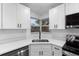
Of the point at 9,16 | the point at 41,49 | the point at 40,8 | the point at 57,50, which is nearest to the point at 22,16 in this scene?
the point at 9,16

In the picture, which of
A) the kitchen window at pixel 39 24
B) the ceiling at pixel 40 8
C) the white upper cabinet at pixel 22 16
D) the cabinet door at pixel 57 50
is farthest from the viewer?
the kitchen window at pixel 39 24

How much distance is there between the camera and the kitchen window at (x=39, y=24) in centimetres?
361

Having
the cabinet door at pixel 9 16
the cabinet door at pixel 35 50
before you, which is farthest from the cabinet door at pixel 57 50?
the cabinet door at pixel 9 16

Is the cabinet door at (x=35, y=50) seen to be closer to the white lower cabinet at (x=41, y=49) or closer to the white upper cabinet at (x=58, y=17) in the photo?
the white lower cabinet at (x=41, y=49)

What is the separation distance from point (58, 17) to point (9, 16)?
5.28 ft

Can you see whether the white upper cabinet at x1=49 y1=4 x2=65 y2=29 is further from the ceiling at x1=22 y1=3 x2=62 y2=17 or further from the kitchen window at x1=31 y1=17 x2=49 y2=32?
the kitchen window at x1=31 y1=17 x2=49 y2=32

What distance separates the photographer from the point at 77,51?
1.69m

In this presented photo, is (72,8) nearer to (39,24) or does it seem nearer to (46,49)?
(46,49)

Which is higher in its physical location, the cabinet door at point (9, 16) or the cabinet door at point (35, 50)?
the cabinet door at point (9, 16)

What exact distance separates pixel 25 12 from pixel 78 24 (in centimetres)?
184

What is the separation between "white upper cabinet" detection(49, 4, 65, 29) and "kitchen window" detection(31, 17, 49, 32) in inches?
22.1

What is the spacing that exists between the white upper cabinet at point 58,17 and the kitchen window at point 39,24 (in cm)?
56

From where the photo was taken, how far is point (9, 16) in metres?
2.13

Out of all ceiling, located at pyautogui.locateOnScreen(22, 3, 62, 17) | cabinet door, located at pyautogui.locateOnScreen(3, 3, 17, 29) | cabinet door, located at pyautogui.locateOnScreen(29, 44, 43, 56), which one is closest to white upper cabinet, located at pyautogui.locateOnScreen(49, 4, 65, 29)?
ceiling, located at pyautogui.locateOnScreen(22, 3, 62, 17)
